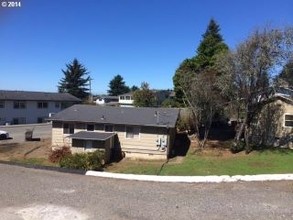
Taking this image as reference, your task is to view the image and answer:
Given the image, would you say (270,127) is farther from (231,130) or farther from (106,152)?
(106,152)

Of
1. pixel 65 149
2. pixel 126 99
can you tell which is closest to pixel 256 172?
pixel 65 149

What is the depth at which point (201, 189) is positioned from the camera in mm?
16953

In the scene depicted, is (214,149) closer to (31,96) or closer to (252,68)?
(252,68)

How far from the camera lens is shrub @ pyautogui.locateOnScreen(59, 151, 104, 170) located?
875 inches

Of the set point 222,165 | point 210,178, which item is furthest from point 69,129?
point 210,178

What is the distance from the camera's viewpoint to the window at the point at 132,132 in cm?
2769

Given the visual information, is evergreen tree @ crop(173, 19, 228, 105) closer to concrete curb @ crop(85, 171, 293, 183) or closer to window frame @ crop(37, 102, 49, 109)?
concrete curb @ crop(85, 171, 293, 183)

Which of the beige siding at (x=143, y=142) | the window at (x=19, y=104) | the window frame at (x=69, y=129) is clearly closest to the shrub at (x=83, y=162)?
the beige siding at (x=143, y=142)

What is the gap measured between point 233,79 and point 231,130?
1162 cm

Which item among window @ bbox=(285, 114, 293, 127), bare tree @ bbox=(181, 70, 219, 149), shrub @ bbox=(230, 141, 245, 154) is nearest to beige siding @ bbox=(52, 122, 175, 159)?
bare tree @ bbox=(181, 70, 219, 149)

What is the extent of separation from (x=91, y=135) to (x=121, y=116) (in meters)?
3.51

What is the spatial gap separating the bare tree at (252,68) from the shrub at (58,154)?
470 inches

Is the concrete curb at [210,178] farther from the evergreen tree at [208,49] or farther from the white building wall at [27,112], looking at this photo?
the white building wall at [27,112]

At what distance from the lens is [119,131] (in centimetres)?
2806
